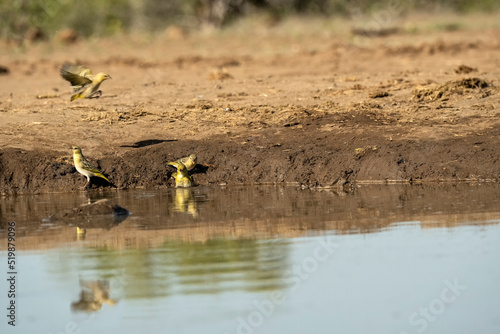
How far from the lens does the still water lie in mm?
5301

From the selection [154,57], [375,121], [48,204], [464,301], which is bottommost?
[464,301]

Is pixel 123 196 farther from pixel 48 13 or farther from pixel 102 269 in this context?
pixel 48 13

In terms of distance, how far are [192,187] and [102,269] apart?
4.44m

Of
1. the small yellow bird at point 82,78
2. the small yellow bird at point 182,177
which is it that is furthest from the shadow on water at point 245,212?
the small yellow bird at point 82,78

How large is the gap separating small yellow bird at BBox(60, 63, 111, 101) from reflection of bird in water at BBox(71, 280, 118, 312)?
525 cm

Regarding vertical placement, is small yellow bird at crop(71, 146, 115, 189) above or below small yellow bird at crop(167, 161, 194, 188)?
above

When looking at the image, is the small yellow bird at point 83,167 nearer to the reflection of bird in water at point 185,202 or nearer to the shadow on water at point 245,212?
the shadow on water at point 245,212

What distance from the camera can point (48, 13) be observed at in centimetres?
2595

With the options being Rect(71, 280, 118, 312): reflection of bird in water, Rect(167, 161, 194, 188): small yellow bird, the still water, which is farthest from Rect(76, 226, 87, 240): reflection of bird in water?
Rect(167, 161, 194, 188): small yellow bird

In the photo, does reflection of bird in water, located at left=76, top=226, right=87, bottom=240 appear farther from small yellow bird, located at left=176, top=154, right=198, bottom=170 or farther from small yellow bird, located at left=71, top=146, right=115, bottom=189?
small yellow bird, located at left=176, top=154, right=198, bottom=170

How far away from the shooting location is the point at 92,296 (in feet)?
19.2

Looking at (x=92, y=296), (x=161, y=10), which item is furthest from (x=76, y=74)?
(x=161, y=10)

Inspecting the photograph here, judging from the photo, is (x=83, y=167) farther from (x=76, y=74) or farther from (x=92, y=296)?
(x=92, y=296)

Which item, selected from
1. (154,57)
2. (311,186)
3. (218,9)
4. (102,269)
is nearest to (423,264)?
(102,269)
